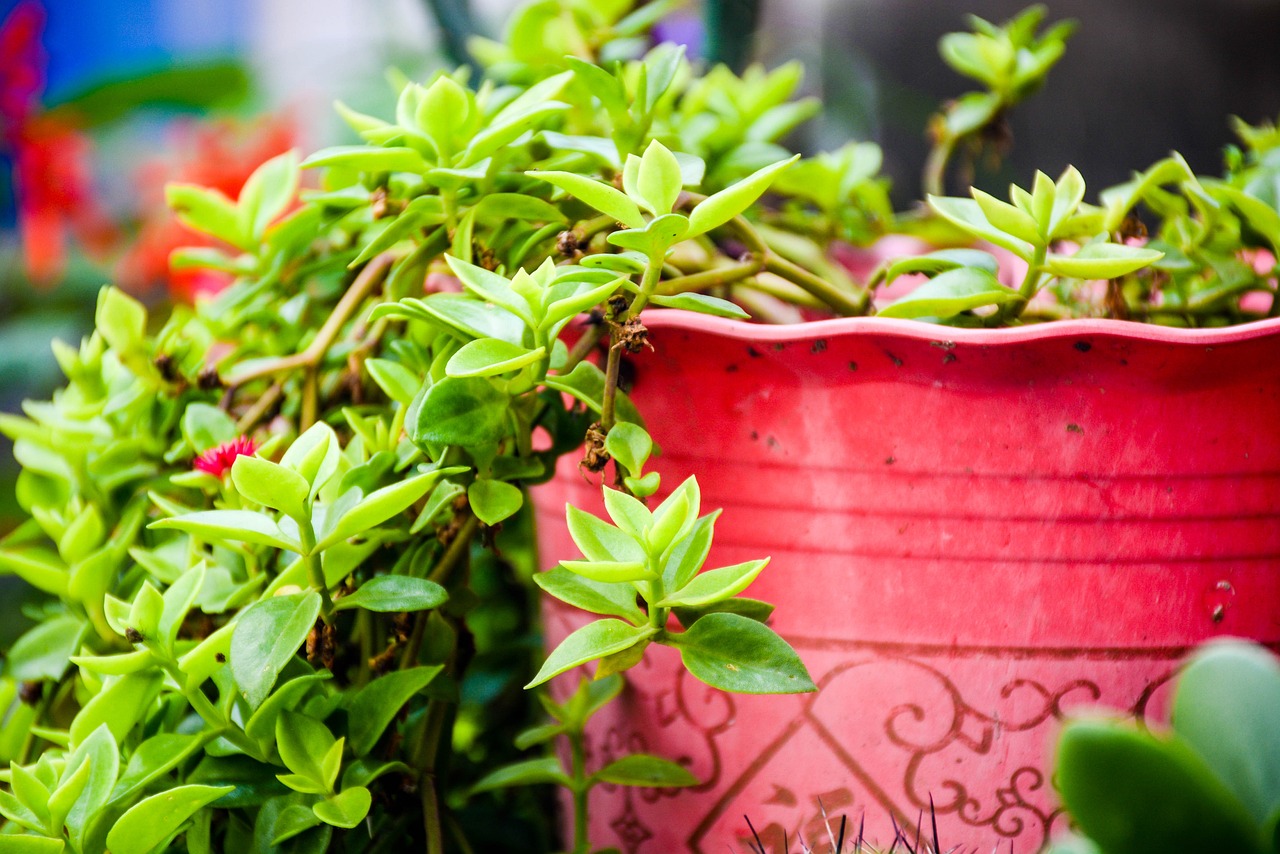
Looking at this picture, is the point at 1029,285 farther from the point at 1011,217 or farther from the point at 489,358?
the point at 489,358

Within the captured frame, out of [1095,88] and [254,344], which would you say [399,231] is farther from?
[1095,88]

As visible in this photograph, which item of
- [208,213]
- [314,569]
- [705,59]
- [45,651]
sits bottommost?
[45,651]

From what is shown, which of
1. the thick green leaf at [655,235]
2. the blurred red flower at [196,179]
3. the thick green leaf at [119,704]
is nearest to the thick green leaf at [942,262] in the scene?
the thick green leaf at [655,235]

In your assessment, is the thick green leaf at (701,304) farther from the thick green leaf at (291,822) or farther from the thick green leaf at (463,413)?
the thick green leaf at (291,822)

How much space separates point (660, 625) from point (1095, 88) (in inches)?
39.4

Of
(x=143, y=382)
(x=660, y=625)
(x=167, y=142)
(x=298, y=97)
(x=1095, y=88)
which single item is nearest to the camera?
(x=660, y=625)

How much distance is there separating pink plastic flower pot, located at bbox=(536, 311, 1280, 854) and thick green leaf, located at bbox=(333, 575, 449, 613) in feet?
0.37

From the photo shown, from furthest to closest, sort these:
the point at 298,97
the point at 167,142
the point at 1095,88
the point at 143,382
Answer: the point at 167,142 < the point at 298,97 < the point at 1095,88 < the point at 143,382

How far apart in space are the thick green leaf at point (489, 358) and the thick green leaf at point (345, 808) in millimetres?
149

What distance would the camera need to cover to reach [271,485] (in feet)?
0.96

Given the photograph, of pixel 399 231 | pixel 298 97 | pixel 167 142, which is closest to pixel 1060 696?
pixel 399 231

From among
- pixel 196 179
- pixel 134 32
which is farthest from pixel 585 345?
pixel 134 32

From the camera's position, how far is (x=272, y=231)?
0.45 metres

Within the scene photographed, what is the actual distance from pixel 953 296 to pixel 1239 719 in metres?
0.19
